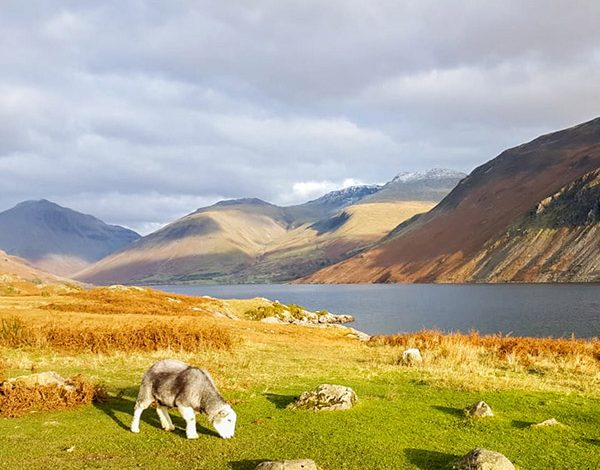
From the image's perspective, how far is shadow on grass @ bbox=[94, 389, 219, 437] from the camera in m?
12.1

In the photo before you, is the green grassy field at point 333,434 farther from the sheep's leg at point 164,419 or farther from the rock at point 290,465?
the rock at point 290,465

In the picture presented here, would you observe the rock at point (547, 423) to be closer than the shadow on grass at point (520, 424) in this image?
Yes

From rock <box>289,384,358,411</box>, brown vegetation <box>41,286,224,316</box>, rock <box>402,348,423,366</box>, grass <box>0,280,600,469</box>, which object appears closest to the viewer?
grass <box>0,280,600,469</box>

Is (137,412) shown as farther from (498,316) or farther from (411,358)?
(498,316)

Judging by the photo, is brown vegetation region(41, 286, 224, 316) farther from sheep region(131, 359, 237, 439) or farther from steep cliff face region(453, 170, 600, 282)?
steep cliff face region(453, 170, 600, 282)

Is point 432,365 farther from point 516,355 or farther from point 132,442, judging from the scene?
point 132,442

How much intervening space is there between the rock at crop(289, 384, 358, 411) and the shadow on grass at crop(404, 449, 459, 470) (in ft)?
10.2

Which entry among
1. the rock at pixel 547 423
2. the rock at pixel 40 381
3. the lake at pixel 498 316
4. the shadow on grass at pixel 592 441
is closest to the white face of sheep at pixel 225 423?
the rock at pixel 40 381

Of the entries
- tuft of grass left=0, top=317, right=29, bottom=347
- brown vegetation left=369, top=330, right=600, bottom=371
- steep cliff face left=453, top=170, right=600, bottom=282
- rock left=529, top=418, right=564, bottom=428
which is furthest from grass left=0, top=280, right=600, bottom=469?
steep cliff face left=453, top=170, right=600, bottom=282

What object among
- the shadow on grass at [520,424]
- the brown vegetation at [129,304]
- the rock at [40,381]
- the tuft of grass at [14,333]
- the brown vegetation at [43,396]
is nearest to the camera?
the shadow on grass at [520,424]

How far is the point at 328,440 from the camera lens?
1093cm

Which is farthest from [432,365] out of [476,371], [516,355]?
[516,355]

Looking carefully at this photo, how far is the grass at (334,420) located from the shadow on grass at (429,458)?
0.02 metres

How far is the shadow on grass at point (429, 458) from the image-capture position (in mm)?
9469
